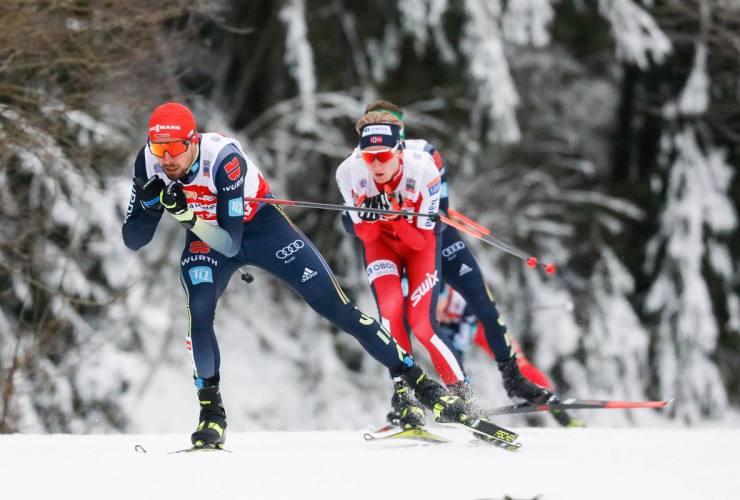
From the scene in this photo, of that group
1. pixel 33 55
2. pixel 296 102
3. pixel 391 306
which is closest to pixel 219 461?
pixel 391 306

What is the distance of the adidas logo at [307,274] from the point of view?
561 cm

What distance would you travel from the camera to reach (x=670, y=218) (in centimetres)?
1533

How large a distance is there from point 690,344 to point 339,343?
16.8ft

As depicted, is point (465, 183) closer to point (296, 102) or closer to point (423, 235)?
point (296, 102)

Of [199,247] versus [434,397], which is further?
[434,397]

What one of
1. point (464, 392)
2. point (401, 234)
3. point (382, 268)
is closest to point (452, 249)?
point (382, 268)

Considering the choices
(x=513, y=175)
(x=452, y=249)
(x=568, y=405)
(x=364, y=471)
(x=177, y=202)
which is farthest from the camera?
(x=513, y=175)

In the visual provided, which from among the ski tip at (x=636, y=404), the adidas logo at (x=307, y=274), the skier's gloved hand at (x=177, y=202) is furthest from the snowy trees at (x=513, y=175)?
the skier's gloved hand at (x=177, y=202)

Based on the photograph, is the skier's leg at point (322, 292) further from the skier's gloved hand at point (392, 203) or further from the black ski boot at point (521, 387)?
the black ski boot at point (521, 387)

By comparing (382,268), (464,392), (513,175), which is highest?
(513,175)

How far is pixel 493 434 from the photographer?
5.64 m

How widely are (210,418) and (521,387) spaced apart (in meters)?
2.51

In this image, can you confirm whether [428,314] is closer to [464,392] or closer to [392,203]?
[464,392]

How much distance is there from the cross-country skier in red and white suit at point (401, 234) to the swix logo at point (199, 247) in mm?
1091
